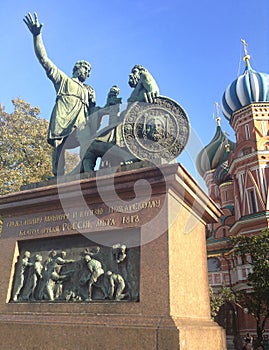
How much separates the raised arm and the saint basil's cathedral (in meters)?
23.3

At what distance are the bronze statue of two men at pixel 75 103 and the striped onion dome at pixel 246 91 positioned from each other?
30.6 m

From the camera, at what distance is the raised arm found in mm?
7441

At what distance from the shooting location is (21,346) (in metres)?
5.23

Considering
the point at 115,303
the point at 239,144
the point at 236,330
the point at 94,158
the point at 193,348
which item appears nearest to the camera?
the point at 193,348

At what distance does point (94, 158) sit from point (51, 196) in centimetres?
132

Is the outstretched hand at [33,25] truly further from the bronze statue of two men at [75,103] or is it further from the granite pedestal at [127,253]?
the granite pedestal at [127,253]

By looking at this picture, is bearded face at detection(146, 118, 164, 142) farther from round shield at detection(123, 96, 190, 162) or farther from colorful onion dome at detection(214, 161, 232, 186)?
colorful onion dome at detection(214, 161, 232, 186)

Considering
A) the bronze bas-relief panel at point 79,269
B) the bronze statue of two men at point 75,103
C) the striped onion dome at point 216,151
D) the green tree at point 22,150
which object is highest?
the striped onion dome at point 216,151

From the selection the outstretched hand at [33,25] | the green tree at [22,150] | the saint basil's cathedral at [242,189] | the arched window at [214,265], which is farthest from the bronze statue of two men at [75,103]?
the arched window at [214,265]

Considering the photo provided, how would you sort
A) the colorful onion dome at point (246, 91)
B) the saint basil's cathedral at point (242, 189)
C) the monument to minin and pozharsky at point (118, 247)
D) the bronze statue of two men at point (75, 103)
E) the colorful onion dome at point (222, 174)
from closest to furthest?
the monument to minin and pozharsky at point (118, 247) → the bronze statue of two men at point (75, 103) → the saint basil's cathedral at point (242, 189) → the colorful onion dome at point (246, 91) → the colorful onion dome at point (222, 174)

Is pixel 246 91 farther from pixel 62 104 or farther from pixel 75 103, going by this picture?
pixel 62 104

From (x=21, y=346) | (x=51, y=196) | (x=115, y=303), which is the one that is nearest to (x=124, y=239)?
(x=115, y=303)

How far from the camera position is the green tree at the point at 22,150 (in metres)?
17.3

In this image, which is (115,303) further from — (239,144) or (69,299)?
(239,144)
